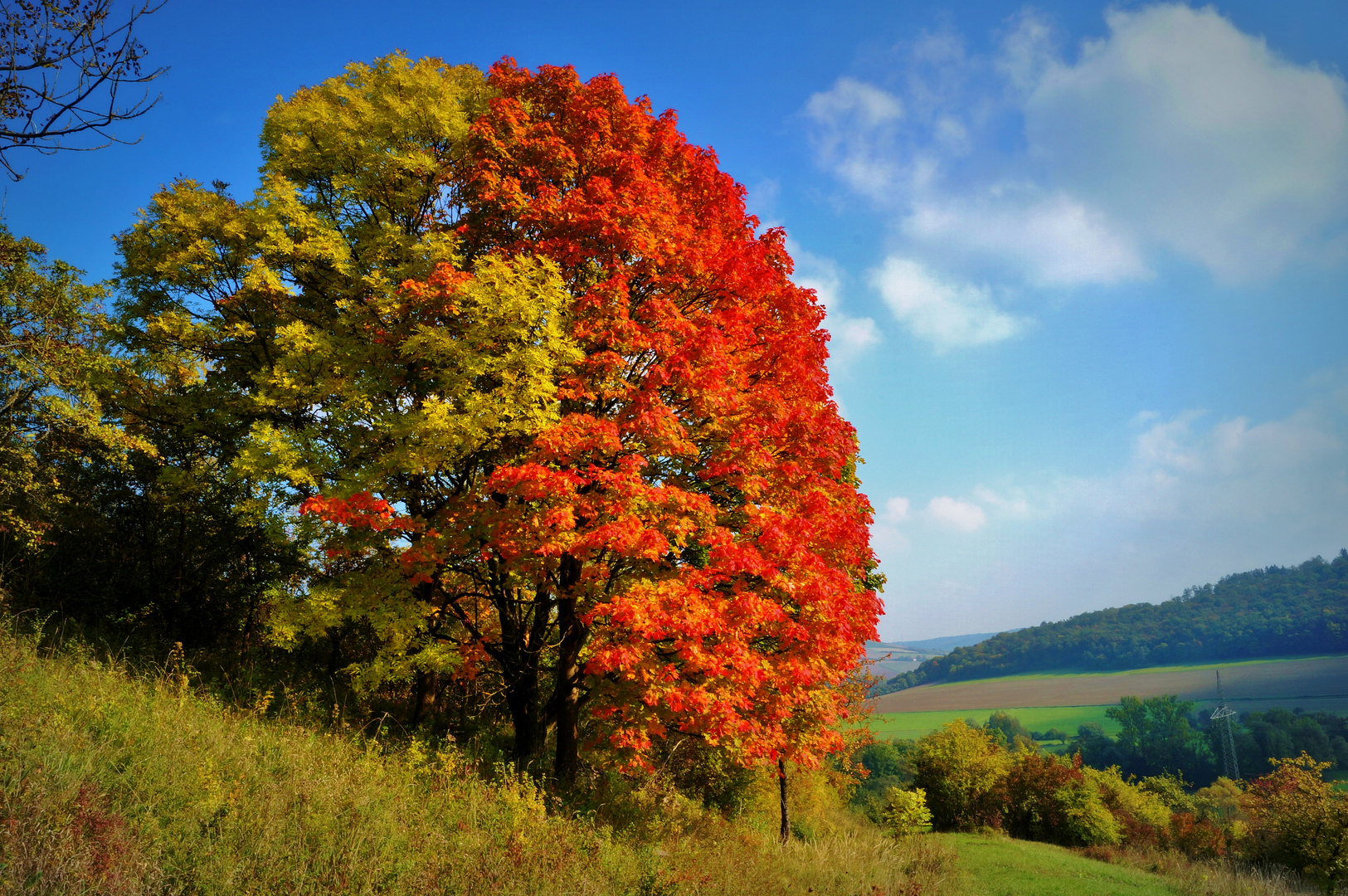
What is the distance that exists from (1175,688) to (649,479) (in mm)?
153618

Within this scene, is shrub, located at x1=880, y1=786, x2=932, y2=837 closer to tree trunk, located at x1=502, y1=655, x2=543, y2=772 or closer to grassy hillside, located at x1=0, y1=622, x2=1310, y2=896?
grassy hillside, located at x1=0, y1=622, x2=1310, y2=896

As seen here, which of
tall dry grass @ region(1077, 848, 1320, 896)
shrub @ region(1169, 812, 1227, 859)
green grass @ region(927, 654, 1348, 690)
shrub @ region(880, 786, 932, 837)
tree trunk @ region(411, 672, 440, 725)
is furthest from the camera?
green grass @ region(927, 654, 1348, 690)

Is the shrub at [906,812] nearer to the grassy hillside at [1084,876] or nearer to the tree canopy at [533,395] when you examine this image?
the grassy hillside at [1084,876]

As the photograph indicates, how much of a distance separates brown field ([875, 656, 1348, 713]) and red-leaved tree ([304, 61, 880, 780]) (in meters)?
137

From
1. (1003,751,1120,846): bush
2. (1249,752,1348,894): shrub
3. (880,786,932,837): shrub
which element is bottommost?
(1003,751,1120,846): bush

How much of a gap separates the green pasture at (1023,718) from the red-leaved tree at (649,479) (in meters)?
101

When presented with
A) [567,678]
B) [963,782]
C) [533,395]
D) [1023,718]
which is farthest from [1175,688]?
[533,395]

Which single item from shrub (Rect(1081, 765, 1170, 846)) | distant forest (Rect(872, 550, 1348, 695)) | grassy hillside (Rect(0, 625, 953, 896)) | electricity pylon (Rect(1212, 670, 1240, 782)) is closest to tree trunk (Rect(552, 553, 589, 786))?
grassy hillside (Rect(0, 625, 953, 896))

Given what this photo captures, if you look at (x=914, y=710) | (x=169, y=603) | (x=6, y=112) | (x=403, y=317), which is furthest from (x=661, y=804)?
(x=914, y=710)

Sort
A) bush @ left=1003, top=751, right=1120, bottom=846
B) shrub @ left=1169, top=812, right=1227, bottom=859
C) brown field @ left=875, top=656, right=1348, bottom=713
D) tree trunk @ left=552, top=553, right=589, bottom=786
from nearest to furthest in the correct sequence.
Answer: tree trunk @ left=552, top=553, right=589, bottom=786, bush @ left=1003, top=751, right=1120, bottom=846, shrub @ left=1169, top=812, right=1227, bottom=859, brown field @ left=875, top=656, right=1348, bottom=713

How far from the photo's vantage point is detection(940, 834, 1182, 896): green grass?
16.1 meters

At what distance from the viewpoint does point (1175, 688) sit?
11862 cm

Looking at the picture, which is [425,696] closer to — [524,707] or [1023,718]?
[524,707]

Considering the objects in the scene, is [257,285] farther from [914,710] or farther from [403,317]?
[914,710]
